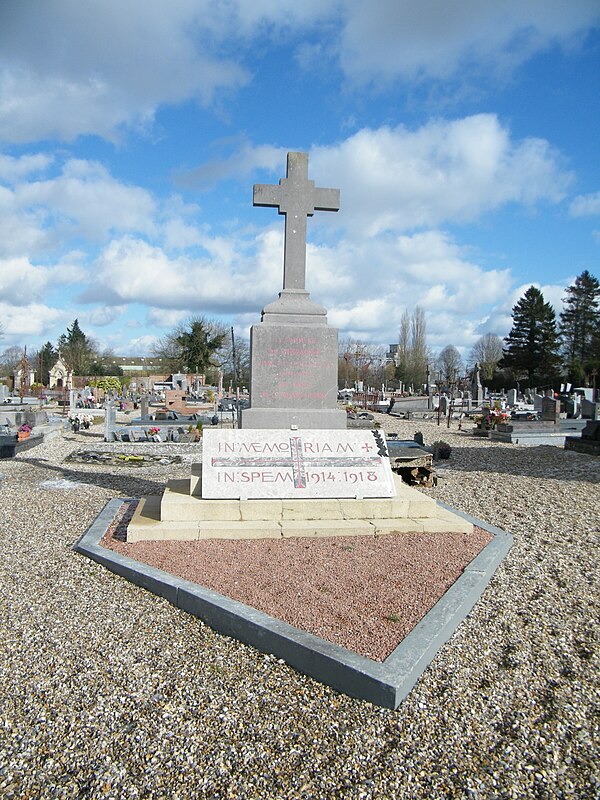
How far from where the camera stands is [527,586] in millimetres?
4664

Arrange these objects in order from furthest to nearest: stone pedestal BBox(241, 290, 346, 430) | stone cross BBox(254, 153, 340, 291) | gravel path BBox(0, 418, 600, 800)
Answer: stone cross BBox(254, 153, 340, 291)
stone pedestal BBox(241, 290, 346, 430)
gravel path BBox(0, 418, 600, 800)

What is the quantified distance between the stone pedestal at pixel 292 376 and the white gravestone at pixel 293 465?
344mm

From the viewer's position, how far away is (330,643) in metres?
3.31

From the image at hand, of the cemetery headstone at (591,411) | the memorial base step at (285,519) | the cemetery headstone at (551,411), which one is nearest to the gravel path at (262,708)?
the memorial base step at (285,519)

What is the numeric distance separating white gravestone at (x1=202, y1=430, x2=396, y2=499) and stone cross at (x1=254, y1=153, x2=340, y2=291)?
216 centimetres

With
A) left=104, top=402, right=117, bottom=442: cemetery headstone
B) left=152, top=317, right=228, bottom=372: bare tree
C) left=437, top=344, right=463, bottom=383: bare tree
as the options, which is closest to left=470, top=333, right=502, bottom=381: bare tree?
left=437, top=344, right=463, bottom=383: bare tree

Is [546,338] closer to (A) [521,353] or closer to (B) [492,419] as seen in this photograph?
(A) [521,353]

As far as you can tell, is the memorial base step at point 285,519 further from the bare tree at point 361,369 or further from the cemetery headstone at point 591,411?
the bare tree at point 361,369

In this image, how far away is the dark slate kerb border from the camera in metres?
2.98

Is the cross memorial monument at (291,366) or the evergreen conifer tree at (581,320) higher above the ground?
the evergreen conifer tree at (581,320)

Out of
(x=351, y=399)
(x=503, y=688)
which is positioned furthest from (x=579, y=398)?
(x=503, y=688)

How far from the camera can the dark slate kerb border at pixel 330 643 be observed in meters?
2.98

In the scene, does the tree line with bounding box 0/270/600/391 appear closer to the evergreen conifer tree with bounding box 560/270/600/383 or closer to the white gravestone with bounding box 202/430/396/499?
the evergreen conifer tree with bounding box 560/270/600/383

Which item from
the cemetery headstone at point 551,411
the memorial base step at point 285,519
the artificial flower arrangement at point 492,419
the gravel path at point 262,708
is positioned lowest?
the gravel path at point 262,708
